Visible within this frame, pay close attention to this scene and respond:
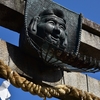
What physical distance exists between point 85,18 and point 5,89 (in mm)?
2257

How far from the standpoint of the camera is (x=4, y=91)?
6.23 m

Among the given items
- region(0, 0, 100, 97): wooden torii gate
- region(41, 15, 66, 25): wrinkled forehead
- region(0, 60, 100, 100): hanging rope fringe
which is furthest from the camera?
region(41, 15, 66, 25): wrinkled forehead

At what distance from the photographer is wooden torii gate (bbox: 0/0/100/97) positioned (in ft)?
22.2

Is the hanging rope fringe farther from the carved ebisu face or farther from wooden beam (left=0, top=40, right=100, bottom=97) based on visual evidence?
the carved ebisu face

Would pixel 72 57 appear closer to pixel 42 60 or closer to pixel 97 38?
pixel 42 60

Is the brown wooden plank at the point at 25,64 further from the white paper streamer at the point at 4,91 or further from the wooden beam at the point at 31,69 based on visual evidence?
the white paper streamer at the point at 4,91

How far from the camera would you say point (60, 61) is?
6.84 m

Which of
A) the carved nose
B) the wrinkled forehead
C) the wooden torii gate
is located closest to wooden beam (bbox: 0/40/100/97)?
the wooden torii gate

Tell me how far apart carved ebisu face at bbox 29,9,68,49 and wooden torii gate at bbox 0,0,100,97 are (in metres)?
0.30

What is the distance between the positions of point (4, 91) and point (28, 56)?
0.88m

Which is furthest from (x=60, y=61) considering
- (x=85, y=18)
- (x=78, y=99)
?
(x=85, y=18)

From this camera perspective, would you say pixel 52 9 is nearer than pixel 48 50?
No

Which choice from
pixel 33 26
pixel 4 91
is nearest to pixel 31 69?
pixel 33 26

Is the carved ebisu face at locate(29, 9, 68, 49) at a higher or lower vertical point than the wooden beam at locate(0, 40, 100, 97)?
higher
